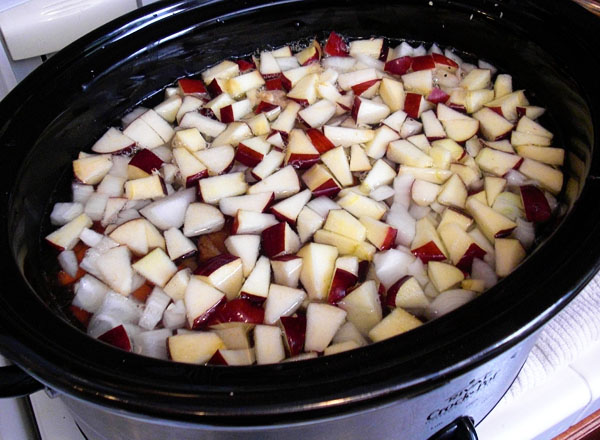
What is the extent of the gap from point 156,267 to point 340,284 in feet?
0.80

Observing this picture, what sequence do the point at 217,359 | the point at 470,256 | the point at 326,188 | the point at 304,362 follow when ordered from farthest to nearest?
the point at 326,188, the point at 470,256, the point at 217,359, the point at 304,362

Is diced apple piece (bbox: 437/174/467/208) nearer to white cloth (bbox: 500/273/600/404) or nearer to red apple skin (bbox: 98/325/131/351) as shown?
white cloth (bbox: 500/273/600/404)

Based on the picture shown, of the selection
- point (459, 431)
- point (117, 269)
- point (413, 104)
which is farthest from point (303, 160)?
point (459, 431)

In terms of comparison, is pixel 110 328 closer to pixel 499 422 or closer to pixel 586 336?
pixel 499 422

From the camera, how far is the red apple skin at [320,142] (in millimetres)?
938

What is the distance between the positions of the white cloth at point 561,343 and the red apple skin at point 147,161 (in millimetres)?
612

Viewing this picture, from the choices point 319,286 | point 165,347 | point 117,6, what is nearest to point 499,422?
point 319,286

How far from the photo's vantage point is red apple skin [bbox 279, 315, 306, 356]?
0.70 metres

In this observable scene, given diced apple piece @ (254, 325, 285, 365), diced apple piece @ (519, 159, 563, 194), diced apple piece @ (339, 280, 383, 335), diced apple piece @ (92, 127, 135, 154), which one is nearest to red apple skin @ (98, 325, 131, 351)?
diced apple piece @ (254, 325, 285, 365)

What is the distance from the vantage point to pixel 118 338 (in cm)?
71

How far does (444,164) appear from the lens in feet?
2.98

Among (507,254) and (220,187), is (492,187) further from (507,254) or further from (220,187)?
(220,187)

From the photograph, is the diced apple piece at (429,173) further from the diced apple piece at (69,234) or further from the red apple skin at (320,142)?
the diced apple piece at (69,234)

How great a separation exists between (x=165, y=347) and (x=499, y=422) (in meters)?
0.47
